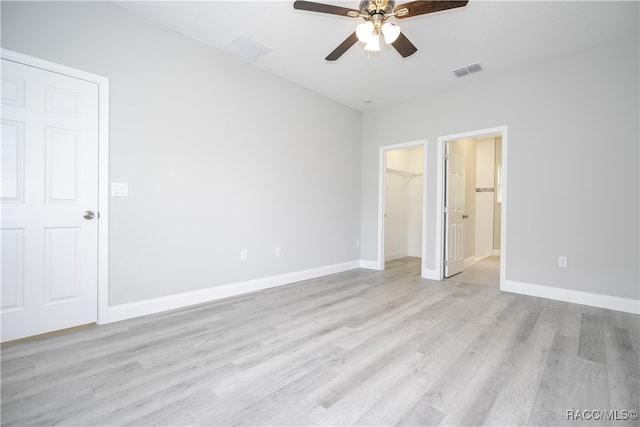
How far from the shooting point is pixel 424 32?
2.83 metres

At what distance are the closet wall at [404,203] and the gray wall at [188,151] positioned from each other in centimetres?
229

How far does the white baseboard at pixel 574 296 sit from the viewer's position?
9.51 ft

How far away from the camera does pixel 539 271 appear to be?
3445 millimetres

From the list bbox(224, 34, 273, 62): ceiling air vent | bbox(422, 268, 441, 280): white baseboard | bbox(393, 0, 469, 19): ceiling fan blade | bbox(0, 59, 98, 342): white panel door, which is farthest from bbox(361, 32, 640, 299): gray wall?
bbox(0, 59, 98, 342): white panel door

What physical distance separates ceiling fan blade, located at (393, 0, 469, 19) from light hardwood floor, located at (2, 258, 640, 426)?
7.88 feet

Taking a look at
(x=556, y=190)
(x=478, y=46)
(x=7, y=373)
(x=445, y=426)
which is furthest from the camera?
(x=556, y=190)

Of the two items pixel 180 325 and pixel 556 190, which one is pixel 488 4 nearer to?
pixel 556 190

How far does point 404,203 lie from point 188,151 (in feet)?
16.3

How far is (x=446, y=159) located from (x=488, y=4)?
2.17 meters

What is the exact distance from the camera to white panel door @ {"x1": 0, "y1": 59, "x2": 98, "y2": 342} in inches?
83.5

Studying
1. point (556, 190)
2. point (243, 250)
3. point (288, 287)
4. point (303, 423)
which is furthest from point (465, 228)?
point (303, 423)

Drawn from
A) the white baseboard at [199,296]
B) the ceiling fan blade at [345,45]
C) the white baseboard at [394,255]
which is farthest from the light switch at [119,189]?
the white baseboard at [394,255]

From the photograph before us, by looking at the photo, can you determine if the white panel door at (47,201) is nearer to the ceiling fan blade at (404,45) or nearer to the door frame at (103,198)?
the door frame at (103,198)

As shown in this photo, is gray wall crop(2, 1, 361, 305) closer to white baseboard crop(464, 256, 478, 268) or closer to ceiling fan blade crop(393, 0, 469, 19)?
ceiling fan blade crop(393, 0, 469, 19)
